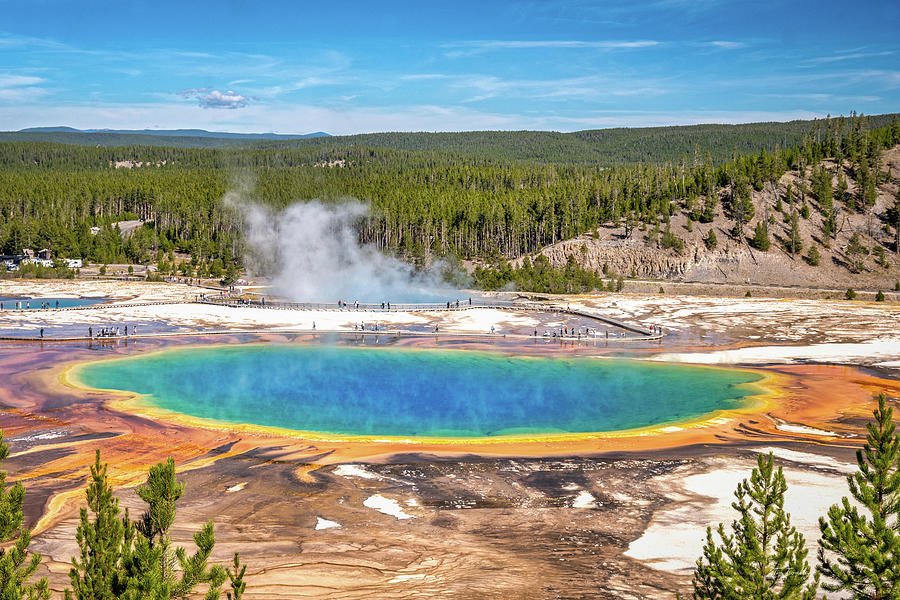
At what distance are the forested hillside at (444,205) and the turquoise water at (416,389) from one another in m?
48.0

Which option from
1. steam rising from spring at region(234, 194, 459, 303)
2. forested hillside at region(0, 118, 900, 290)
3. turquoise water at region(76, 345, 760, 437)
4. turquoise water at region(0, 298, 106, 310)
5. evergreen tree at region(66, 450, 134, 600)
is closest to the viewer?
evergreen tree at region(66, 450, 134, 600)

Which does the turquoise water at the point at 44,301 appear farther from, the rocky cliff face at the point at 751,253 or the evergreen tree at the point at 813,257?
the evergreen tree at the point at 813,257

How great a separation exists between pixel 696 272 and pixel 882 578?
7784 cm

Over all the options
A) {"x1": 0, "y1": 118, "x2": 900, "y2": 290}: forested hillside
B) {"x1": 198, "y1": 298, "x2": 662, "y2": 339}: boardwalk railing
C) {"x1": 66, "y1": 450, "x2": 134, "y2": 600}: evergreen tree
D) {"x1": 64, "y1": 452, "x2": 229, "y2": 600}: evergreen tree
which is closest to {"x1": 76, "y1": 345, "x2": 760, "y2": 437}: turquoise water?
{"x1": 198, "y1": 298, "x2": 662, "y2": 339}: boardwalk railing

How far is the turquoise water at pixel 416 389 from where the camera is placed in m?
30.1

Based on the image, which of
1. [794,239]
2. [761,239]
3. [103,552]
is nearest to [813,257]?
[794,239]

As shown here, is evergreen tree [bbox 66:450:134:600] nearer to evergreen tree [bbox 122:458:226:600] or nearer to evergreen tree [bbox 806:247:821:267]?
evergreen tree [bbox 122:458:226:600]

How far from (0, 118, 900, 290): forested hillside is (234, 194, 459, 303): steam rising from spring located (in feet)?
14.7

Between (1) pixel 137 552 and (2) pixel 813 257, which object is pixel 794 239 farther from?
(1) pixel 137 552

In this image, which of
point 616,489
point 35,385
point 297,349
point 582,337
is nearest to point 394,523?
point 616,489

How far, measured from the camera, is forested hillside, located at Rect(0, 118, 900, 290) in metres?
96.7

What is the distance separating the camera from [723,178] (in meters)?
104

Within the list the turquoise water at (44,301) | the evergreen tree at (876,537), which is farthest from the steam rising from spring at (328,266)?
the evergreen tree at (876,537)

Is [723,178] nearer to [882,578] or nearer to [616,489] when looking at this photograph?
[616,489]
